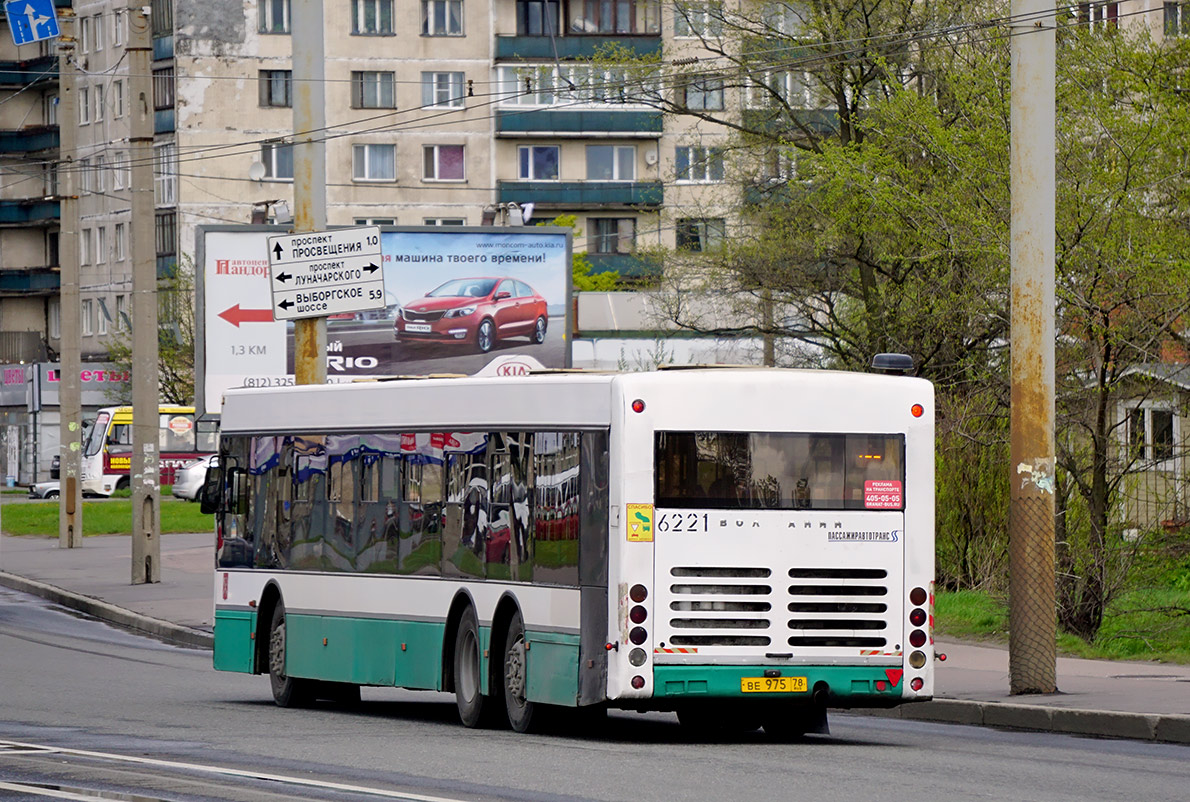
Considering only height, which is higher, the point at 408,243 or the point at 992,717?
the point at 408,243

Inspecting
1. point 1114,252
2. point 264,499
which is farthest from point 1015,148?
point 264,499

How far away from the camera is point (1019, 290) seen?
1748 centimetres

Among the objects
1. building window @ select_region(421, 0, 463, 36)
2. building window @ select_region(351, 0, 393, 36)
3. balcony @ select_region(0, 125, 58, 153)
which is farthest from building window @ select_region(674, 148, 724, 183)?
balcony @ select_region(0, 125, 58, 153)

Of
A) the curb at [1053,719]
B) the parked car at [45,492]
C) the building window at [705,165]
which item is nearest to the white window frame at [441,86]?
the parked car at [45,492]

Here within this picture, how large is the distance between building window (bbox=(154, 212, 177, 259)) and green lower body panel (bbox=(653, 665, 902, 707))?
71.5 m

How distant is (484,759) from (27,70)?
86.3 metres

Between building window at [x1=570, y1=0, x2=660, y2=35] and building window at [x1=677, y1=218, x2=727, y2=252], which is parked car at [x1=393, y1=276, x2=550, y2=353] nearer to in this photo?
building window at [x1=677, y1=218, x2=727, y2=252]

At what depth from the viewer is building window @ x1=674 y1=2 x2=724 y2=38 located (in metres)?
35.5

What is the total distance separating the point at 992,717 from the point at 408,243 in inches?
769

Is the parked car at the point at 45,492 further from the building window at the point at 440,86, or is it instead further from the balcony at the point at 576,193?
the building window at the point at 440,86

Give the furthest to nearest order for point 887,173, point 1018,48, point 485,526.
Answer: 1. point 887,173
2. point 1018,48
3. point 485,526

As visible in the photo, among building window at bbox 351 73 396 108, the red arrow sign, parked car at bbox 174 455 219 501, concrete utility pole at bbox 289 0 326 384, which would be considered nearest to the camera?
concrete utility pole at bbox 289 0 326 384

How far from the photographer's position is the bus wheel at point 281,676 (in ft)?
61.0

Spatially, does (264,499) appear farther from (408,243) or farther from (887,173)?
(408,243)
